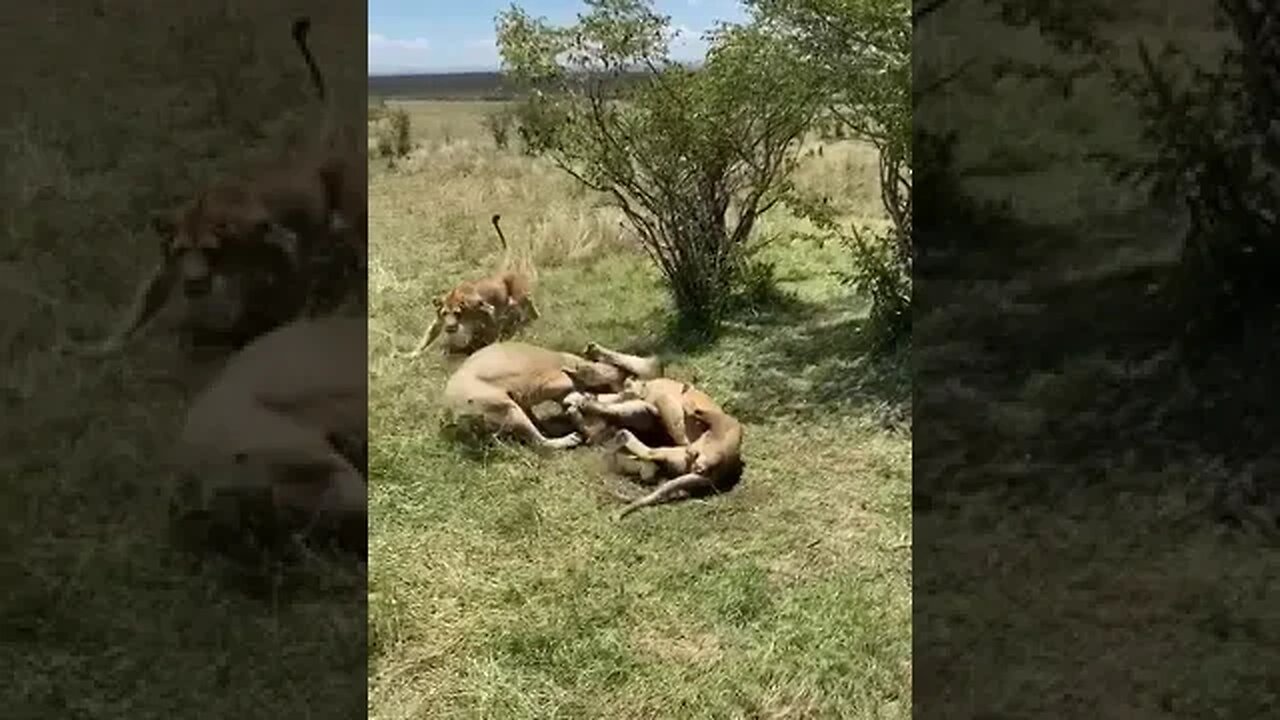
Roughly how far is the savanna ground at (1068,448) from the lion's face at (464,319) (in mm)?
1150

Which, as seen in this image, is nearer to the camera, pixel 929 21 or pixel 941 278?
pixel 929 21

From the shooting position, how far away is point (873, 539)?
237cm

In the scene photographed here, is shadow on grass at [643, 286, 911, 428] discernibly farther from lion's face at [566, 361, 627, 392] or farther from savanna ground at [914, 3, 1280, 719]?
savanna ground at [914, 3, 1280, 719]

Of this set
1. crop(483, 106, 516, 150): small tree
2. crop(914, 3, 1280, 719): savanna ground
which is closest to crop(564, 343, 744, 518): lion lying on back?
crop(914, 3, 1280, 719): savanna ground

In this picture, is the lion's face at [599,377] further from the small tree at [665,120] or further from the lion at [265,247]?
the lion at [265,247]

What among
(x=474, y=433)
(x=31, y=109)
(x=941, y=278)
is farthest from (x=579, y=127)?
(x=31, y=109)

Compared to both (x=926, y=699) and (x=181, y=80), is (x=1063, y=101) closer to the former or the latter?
(x=926, y=699)

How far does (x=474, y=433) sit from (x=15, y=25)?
1122mm

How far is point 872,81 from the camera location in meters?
2.98

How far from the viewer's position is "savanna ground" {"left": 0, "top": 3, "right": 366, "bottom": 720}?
1.78m

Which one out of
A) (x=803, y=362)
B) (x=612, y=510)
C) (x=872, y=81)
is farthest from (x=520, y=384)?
(x=872, y=81)

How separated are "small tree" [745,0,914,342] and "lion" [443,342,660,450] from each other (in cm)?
75

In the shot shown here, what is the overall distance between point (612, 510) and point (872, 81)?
3.98 ft

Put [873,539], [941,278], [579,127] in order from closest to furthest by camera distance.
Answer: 1. [941,278]
2. [873,539]
3. [579,127]
